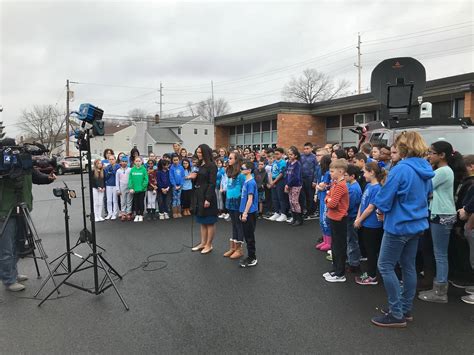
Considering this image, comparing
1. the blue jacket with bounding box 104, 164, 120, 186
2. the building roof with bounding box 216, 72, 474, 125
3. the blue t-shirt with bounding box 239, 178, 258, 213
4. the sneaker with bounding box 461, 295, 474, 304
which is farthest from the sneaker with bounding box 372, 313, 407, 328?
the building roof with bounding box 216, 72, 474, 125

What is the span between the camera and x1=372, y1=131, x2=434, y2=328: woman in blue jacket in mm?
3359

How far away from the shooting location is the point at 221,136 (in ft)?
91.2

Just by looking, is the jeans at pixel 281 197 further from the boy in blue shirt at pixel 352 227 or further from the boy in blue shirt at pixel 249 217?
the boy in blue shirt at pixel 352 227

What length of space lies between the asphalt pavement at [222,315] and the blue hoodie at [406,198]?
3.53 ft

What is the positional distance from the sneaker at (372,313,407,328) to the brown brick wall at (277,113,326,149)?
16.3 m

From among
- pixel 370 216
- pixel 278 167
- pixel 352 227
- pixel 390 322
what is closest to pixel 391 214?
pixel 390 322

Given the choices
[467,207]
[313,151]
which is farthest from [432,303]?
[313,151]

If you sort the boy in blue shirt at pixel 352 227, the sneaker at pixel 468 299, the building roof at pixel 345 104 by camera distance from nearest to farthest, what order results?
the sneaker at pixel 468 299
the boy in blue shirt at pixel 352 227
the building roof at pixel 345 104

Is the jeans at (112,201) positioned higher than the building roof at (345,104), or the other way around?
the building roof at (345,104)

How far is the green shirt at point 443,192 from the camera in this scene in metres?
3.96

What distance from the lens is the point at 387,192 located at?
11.1ft

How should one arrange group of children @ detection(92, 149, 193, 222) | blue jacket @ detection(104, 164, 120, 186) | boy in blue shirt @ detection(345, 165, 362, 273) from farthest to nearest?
blue jacket @ detection(104, 164, 120, 186)
group of children @ detection(92, 149, 193, 222)
boy in blue shirt @ detection(345, 165, 362, 273)

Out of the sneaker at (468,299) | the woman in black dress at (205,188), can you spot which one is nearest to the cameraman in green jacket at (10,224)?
the woman in black dress at (205,188)

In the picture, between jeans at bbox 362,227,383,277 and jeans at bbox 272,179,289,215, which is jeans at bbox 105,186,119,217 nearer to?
jeans at bbox 272,179,289,215
